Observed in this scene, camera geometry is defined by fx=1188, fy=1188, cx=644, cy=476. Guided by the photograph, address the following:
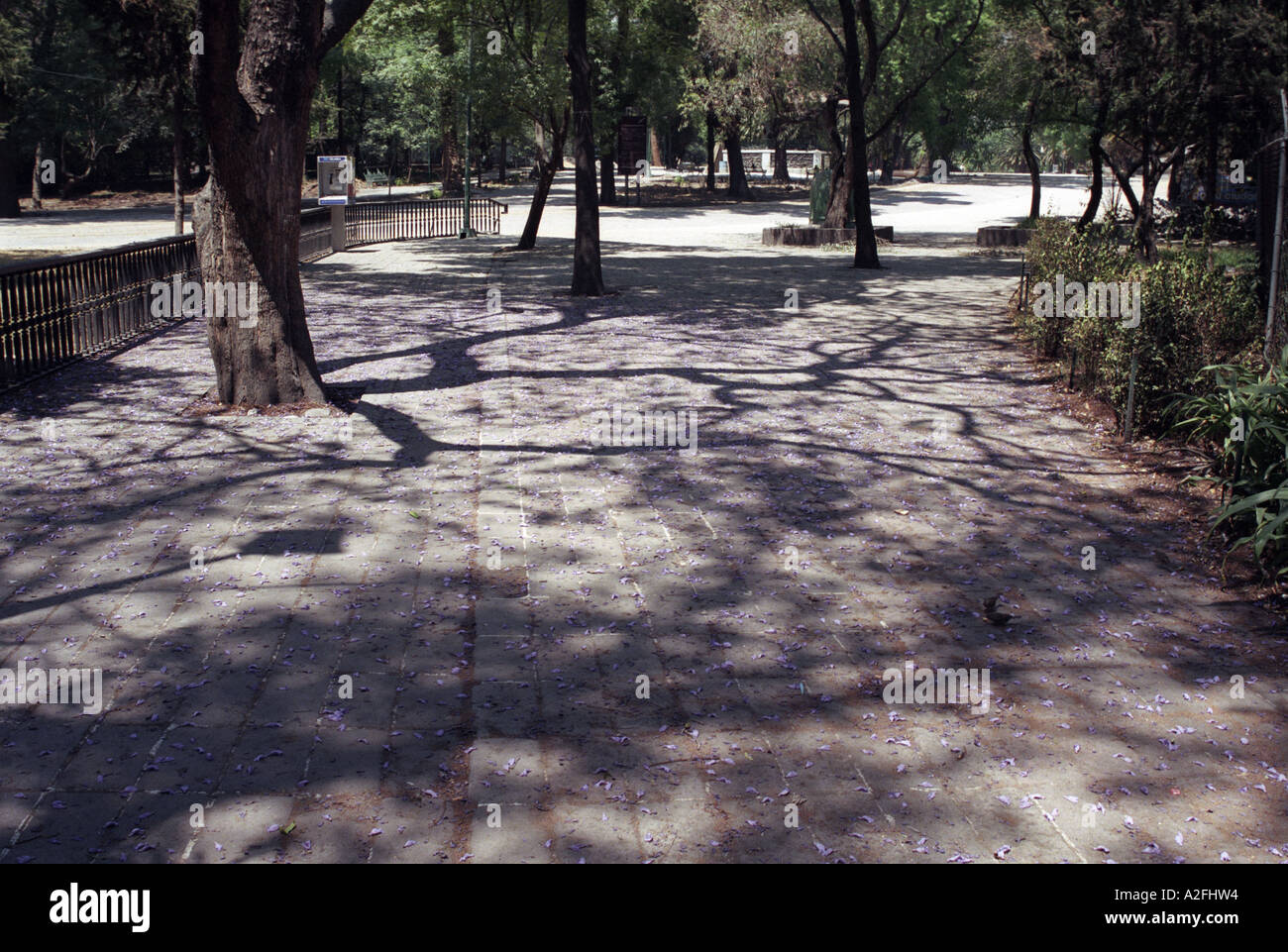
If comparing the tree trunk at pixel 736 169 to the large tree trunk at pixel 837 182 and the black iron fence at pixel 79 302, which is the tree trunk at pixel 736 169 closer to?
the large tree trunk at pixel 837 182

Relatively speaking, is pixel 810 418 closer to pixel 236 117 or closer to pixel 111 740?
pixel 236 117

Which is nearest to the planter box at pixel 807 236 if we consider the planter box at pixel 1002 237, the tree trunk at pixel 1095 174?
the planter box at pixel 1002 237

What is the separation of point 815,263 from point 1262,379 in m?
17.3

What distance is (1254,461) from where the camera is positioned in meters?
6.75

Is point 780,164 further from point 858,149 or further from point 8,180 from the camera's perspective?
point 858,149

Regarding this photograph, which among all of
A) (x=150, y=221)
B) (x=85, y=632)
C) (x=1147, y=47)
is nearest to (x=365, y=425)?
(x=85, y=632)

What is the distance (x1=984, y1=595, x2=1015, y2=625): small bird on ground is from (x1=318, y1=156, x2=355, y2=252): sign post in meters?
23.3

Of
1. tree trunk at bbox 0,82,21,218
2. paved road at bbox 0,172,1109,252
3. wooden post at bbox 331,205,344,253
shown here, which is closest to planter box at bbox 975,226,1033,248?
paved road at bbox 0,172,1109,252

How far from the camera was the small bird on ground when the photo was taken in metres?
5.83

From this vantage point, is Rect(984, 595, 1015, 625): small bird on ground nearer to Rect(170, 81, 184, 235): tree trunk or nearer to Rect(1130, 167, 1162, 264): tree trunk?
Rect(1130, 167, 1162, 264): tree trunk

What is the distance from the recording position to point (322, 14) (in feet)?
33.0

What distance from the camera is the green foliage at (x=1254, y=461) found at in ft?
19.7

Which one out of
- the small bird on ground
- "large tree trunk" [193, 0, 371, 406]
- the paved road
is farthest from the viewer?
the paved road

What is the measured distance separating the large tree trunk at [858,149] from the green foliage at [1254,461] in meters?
15.5
